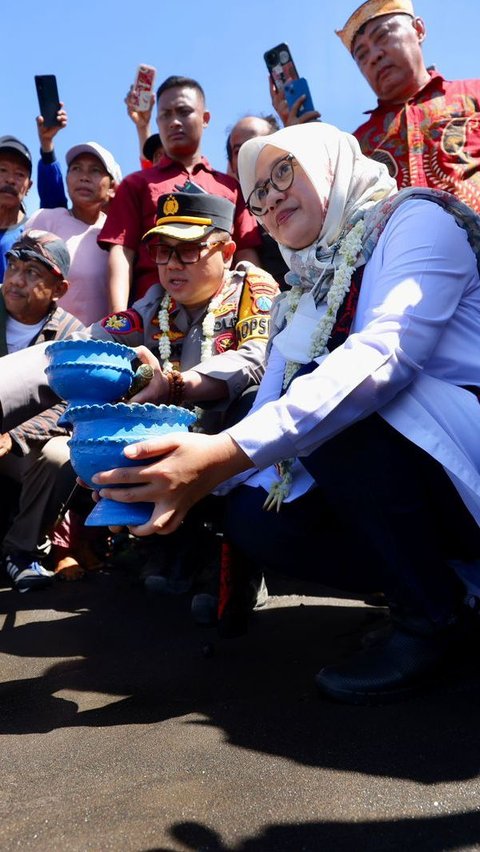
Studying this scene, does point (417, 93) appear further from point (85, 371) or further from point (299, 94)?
point (85, 371)

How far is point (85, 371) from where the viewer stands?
1701 millimetres

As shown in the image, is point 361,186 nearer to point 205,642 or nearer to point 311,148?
point 311,148

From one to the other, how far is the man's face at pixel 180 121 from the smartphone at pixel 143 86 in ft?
2.93

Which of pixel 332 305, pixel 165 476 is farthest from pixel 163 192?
pixel 165 476

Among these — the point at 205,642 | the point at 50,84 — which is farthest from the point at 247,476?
the point at 50,84

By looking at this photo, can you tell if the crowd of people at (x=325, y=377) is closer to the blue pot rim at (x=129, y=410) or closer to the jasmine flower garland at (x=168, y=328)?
the jasmine flower garland at (x=168, y=328)

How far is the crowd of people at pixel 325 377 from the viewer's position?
5.73ft

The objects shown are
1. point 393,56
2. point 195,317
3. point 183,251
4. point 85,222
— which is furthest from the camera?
point 85,222

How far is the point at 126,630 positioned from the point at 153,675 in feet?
1.55

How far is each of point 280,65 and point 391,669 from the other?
342 cm

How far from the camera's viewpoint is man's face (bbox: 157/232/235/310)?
3.12 m

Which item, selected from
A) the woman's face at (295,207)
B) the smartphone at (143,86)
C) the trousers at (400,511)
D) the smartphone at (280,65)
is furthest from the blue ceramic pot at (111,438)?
the smartphone at (143,86)

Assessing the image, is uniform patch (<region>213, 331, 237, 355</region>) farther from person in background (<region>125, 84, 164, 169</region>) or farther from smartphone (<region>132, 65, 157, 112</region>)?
smartphone (<region>132, 65, 157, 112</region>)

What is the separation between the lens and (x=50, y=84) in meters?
4.64
